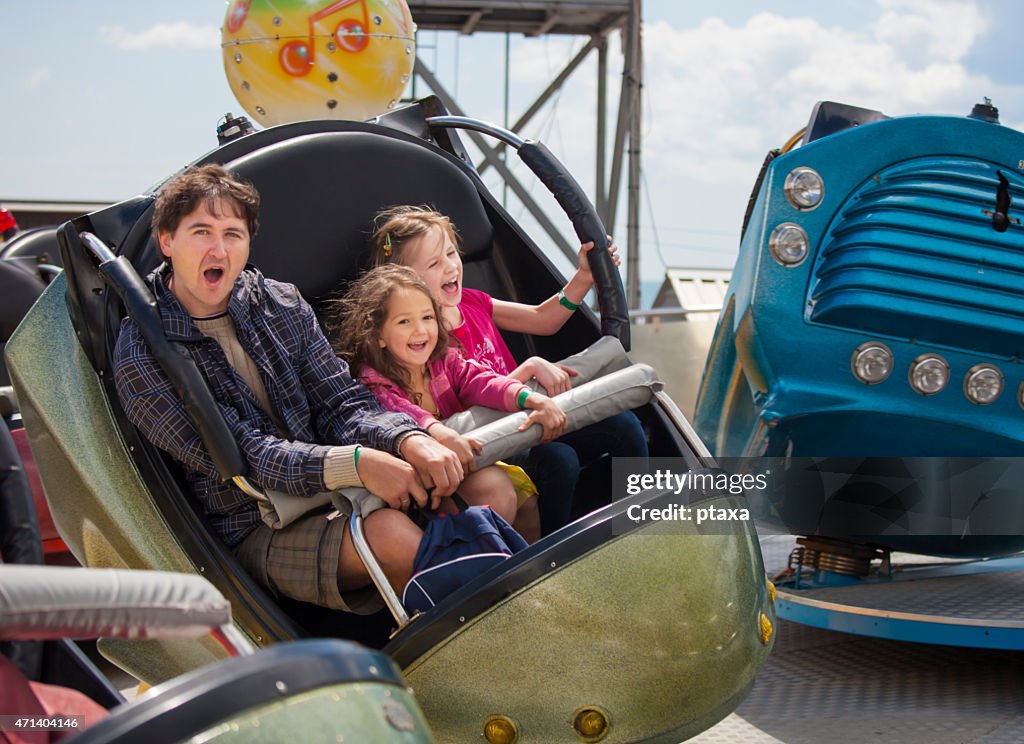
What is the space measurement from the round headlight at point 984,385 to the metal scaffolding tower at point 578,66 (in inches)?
339

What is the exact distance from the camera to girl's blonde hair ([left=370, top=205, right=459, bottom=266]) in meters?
2.74

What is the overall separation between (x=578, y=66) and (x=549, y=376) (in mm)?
11801

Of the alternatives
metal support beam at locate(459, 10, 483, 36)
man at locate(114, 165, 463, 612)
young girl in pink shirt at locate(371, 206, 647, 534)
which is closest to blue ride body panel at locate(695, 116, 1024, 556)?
young girl in pink shirt at locate(371, 206, 647, 534)

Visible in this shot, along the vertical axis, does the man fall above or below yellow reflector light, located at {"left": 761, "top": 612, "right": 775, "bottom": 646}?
above

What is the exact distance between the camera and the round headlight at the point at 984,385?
9.69 ft

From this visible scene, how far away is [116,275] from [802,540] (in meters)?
1.96

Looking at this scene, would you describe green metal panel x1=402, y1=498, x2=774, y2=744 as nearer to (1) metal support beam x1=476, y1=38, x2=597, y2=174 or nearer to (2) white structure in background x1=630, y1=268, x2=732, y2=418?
(2) white structure in background x1=630, y1=268, x2=732, y2=418

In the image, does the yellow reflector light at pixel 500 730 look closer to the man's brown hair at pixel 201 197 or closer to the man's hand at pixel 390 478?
the man's hand at pixel 390 478

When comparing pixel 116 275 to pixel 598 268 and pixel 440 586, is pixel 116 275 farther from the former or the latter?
pixel 598 268

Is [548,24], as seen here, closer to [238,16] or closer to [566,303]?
[238,16]

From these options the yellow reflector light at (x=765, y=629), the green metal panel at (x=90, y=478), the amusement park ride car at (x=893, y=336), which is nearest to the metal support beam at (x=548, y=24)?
the amusement park ride car at (x=893, y=336)

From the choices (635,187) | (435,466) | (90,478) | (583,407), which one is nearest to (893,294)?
(583,407)

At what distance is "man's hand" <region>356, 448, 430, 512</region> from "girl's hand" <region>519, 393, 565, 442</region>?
0.82 ft

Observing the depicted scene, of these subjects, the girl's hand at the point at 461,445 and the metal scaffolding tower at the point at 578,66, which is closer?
the girl's hand at the point at 461,445
